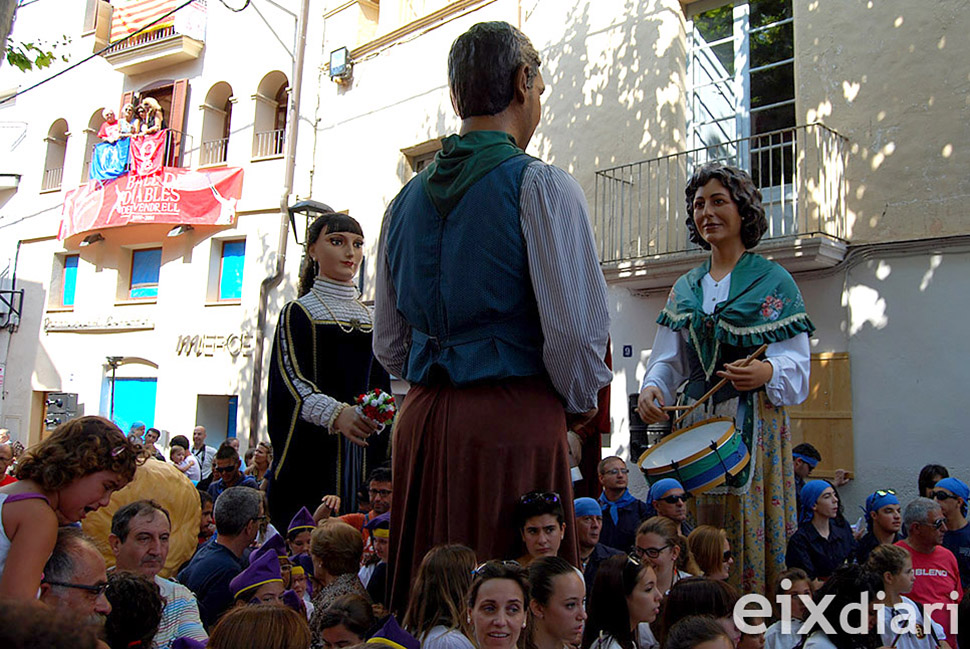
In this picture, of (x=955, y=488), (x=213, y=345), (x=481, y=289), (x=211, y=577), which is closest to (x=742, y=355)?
(x=481, y=289)

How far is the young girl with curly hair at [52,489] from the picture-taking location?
2369mm

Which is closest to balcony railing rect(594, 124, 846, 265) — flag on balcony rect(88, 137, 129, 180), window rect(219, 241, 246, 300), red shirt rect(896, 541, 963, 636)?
red shirt rect(896, 541, 963, 636)

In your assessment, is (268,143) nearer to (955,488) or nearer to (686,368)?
(955,488)

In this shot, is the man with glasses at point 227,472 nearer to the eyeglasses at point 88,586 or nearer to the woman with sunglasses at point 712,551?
the woman with sunglasses at point 712,551

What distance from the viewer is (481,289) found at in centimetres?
233

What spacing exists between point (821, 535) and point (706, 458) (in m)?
2.56

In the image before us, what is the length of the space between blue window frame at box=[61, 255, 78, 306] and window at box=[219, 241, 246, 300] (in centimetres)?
448

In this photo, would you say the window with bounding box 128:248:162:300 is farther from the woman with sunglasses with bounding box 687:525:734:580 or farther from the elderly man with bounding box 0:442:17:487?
the woman with sunglasses with bounding box 687:525:734:580

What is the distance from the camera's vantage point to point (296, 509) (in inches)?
170

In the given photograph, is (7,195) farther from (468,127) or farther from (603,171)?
(468,127)

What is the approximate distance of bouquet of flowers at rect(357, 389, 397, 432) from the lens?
3646 mm

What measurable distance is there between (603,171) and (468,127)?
865cm

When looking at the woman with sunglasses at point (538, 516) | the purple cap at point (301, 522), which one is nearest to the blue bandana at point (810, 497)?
the purple cap at point (301, 522)

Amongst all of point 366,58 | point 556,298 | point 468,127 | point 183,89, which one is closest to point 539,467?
point 556,298
